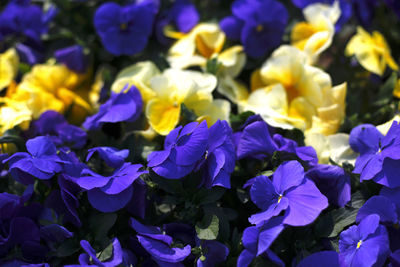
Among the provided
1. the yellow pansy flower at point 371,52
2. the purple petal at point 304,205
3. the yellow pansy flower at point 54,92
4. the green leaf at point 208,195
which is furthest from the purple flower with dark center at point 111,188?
the yellow pansy flower at point 371,52

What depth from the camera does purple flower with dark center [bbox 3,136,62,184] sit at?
2.53ft

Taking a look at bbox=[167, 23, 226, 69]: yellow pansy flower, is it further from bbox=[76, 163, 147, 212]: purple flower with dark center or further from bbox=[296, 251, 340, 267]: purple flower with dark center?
bbox=[296, 251, 340, 267]: purple flower with dark center

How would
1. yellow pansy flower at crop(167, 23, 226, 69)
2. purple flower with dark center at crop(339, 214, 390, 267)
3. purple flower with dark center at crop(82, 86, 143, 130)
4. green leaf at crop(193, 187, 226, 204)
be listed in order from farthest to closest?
1. yellow pansy flower at crop(167, 23, 226, 69)
2. purple flower with dark center at crop(82, 86, 143, 130)
3. green leaf at crop(193, 187, 226, 204)
4. purple flower with dark center at crop(339, 214, 390, 267)

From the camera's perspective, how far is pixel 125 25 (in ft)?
3.85

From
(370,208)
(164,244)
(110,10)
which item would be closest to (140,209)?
(164,244)

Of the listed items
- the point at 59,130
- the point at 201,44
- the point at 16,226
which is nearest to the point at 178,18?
the point at 201,44

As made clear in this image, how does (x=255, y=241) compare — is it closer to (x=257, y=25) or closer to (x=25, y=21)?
(x=257, y=25)

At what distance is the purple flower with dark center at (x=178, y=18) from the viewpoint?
1.24 metres

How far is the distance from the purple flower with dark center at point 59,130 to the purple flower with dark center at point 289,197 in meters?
0.39

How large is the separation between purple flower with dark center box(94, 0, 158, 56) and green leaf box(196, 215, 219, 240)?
22.4 inches

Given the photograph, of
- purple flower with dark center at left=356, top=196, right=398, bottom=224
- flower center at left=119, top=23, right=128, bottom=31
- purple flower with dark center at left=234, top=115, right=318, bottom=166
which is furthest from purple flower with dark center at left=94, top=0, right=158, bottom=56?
purple flower with dark center at left=356, top=196, right=398, bottom=224

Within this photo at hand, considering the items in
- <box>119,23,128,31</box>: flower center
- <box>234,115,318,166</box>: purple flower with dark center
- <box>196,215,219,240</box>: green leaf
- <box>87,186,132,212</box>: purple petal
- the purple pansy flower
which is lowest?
the purple pansy flower

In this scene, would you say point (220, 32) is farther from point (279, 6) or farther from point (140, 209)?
point (140, 209)

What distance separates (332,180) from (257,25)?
487 mm
